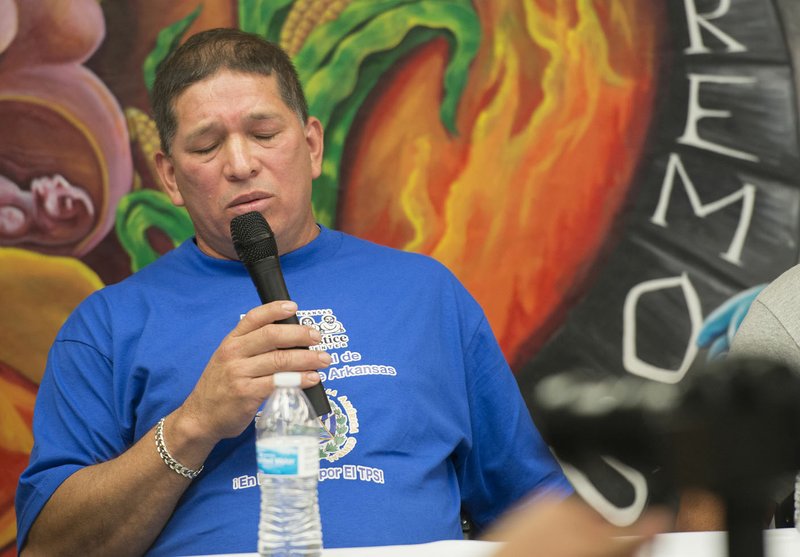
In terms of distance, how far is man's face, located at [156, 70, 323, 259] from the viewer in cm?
177

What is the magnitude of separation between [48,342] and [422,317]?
94 centimetres

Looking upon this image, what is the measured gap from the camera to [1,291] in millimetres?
2258

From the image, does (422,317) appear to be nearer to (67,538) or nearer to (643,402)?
(67,538)

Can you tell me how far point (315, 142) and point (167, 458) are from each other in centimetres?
74

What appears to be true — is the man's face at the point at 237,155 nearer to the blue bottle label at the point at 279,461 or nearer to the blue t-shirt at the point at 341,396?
the blue t-shirt at the point at 341,396

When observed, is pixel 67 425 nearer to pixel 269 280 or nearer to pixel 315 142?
pixel 269 280

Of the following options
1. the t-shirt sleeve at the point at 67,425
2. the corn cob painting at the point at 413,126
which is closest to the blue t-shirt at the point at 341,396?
the t-shirt sleeve at the point at 67,425

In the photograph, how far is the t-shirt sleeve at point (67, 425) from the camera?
5.24 ft

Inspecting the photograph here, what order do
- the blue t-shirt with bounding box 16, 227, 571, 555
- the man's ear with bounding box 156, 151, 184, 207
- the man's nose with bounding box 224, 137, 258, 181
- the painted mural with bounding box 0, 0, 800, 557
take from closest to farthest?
the blue t-shirt with bounding box 16, 227, 571, 555 → the man's nose with bounding box 224, 137, 258, 181 → the man's ear with bounding box 156, 151, 184, 207 → the painted mural with bounding box 0, 0, 800, 557

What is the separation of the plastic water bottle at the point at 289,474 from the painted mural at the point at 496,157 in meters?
0.99

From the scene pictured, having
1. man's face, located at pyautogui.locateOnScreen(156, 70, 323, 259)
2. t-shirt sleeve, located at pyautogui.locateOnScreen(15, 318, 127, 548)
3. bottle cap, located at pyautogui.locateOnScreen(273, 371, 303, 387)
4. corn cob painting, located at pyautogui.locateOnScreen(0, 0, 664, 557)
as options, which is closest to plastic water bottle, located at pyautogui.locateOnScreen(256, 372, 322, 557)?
bottle cap, located at pyautogui.locateOnScreen(273, 371, 303, 387)

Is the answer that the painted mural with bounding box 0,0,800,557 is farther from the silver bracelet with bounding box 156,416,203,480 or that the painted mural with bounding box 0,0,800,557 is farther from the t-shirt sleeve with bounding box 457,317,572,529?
the silver bracelet with bounding box 156,416,203,480

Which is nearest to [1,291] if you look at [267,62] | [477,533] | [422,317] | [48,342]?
[48,342]

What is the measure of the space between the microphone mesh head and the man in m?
0.13
